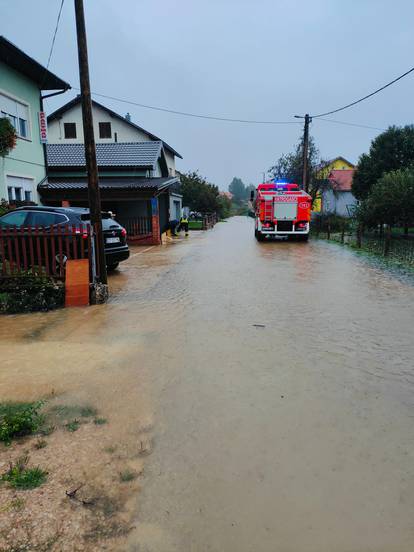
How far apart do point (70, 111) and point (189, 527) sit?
38.9m

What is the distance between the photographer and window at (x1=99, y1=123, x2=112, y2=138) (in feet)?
120

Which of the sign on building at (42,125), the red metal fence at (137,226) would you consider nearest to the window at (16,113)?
the sign on building at (42,125)

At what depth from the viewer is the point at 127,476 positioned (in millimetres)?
2762

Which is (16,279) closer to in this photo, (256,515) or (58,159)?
(256,515)

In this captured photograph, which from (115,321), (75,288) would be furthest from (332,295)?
(75,288)

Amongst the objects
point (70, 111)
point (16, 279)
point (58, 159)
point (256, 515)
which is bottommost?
point (256, 515)

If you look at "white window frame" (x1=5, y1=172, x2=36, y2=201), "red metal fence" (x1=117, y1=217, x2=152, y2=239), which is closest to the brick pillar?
"red metal fence" (x1=117, y1=217, x2=152, y2=239)

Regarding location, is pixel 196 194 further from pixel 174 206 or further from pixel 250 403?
pixel 250 403

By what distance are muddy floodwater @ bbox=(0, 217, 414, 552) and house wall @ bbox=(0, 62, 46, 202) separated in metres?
9.14

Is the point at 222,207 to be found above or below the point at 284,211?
above

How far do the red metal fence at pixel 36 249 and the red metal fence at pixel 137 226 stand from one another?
13.6 m

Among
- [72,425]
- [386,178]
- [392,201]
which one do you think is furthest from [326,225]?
[72,425]

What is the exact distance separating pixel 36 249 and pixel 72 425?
5346 millimetres

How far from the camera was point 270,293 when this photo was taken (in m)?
8.62
